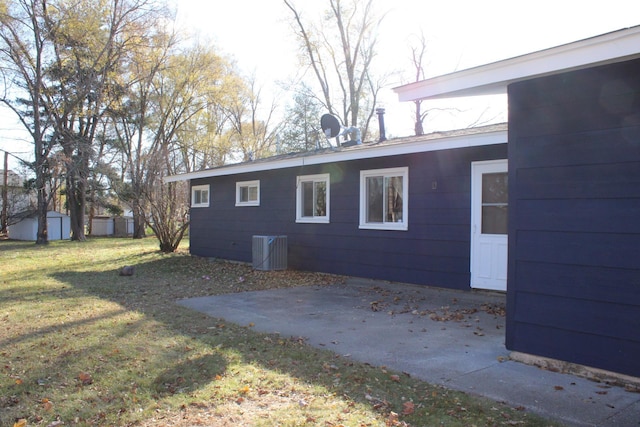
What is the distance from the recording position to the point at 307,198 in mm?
11016

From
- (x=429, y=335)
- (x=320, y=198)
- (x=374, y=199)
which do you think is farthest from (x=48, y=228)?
(x=429, y=335)

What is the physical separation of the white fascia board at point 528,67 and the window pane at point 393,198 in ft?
13.4

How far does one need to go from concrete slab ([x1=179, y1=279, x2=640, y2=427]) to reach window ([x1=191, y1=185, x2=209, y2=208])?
7.29 metres

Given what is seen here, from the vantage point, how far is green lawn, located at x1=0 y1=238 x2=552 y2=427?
10.5 ft

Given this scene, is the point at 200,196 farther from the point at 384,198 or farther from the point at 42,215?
the point at 42,215

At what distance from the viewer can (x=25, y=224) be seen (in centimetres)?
2503

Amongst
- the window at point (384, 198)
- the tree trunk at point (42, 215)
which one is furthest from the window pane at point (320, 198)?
the tree trunk at point (42, 215)

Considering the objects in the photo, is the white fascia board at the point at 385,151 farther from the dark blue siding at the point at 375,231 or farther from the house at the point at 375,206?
the dark blue siding at the point at 375,231

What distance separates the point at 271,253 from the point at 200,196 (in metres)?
5.52

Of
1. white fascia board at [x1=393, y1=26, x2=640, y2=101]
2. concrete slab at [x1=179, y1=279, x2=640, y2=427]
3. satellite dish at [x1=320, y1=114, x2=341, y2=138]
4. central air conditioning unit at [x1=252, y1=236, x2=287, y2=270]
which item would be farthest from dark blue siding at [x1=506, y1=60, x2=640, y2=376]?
satellite dish at [x1=320, y1=114, x2=341, y2=138]

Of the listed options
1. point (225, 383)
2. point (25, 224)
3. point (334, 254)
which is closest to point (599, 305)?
point (225, 383)

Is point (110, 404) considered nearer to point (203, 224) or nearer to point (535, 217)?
point (535, 217)

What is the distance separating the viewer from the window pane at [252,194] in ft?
41.6

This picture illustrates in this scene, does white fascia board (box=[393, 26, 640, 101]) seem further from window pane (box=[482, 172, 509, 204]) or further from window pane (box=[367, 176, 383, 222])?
window pane (box=[367, 176, 383, 222])
